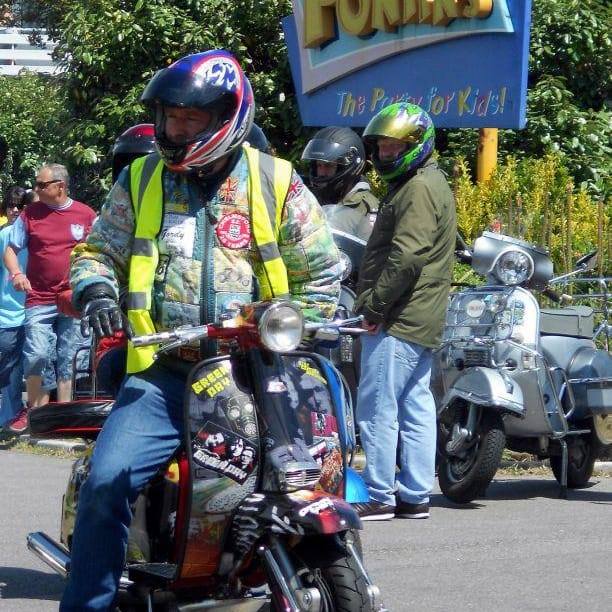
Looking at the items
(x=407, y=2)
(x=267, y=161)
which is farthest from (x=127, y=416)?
(x=407, y=2)

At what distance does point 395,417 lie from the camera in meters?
6.81

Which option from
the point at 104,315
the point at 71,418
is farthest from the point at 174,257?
the point at 71,418

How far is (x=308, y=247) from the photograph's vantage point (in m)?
4.25

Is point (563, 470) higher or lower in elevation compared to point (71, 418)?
lower

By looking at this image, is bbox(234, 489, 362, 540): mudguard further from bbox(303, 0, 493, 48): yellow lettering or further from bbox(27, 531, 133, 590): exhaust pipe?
bbox(303, 0, 493, 48): yellow lettering

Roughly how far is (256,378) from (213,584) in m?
0.63

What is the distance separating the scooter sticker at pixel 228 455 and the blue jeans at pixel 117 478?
16 cm

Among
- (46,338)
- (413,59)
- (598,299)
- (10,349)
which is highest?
(413,59)

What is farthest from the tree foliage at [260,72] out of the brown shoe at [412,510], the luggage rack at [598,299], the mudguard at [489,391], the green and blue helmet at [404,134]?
the brown shoe at [412,510]

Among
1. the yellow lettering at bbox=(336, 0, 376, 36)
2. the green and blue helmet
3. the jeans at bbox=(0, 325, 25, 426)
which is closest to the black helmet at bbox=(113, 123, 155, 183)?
the green and blue helmet

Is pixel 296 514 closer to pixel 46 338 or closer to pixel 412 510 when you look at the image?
pixel 412 510

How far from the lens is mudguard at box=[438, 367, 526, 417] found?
7.05 m

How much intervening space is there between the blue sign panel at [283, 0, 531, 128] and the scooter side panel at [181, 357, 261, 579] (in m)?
7.61

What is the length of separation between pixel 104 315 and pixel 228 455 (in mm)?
524
